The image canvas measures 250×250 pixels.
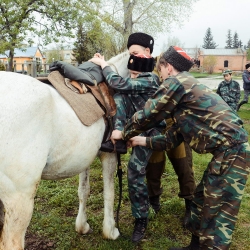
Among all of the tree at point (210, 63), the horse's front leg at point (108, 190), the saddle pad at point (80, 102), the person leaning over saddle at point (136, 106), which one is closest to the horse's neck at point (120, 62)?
the person leaning over saddle at point (136, 106)

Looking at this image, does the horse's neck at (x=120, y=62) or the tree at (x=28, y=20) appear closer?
the horse's neck at (x=120, y=62)

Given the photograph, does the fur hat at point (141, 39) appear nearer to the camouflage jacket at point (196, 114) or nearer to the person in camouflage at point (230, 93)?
the camouflage jacket at point (196, 114)

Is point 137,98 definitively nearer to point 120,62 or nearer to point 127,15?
point 120,62

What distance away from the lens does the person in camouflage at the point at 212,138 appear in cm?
250

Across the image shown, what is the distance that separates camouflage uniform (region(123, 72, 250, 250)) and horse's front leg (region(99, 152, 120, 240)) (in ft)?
2.67

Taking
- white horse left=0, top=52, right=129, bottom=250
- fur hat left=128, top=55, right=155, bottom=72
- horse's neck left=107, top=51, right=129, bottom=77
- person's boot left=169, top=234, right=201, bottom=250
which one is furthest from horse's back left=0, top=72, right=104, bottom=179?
person's boot left=169, top=234, right=201, bottom=250

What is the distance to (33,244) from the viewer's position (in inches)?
133

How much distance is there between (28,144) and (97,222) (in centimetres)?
205

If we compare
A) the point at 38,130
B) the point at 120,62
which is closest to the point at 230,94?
the point at 120,62

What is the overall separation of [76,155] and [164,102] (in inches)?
32.7

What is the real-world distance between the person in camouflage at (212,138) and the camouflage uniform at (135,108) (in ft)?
1.28

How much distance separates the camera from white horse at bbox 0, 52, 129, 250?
Result: 207 centimetres

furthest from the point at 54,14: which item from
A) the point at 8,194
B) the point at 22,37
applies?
the point at 8,194

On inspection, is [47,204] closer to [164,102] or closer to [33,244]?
[33,244]
